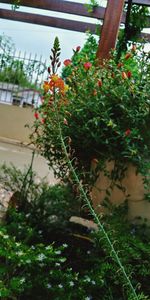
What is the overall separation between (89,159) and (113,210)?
30cm

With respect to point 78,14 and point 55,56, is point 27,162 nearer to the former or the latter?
point 78,14

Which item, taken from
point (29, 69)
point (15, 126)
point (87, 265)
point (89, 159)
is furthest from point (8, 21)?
point (87, 265)

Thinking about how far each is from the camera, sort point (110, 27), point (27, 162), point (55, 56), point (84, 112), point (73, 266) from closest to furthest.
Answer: point (55, 56)
point (73, 266)
point (84, 112)
point (110, 27)
point (27, 162)

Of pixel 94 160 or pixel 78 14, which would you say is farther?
pixel 78 14

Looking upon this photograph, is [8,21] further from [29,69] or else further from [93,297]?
[93,297]

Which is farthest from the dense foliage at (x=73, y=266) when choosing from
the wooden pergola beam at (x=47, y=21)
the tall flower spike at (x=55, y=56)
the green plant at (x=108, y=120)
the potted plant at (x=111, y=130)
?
the wooden pergola beam at (x=47, y=21)

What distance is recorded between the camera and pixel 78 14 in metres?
6.28

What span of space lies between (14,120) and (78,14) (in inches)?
120

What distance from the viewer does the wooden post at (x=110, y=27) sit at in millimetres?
3381

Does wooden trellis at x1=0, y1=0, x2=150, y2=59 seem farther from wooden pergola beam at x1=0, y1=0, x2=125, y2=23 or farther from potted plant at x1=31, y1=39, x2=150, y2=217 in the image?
potted plant at x1=31, y1=39, x2=150, y2=217

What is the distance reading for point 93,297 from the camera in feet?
4.95

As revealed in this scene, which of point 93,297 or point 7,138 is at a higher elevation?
point 93,297

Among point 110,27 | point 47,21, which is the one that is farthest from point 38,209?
point 47,21

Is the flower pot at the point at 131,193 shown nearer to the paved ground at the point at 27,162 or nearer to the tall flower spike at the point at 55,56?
the tall flower spike at the point at 55,56
